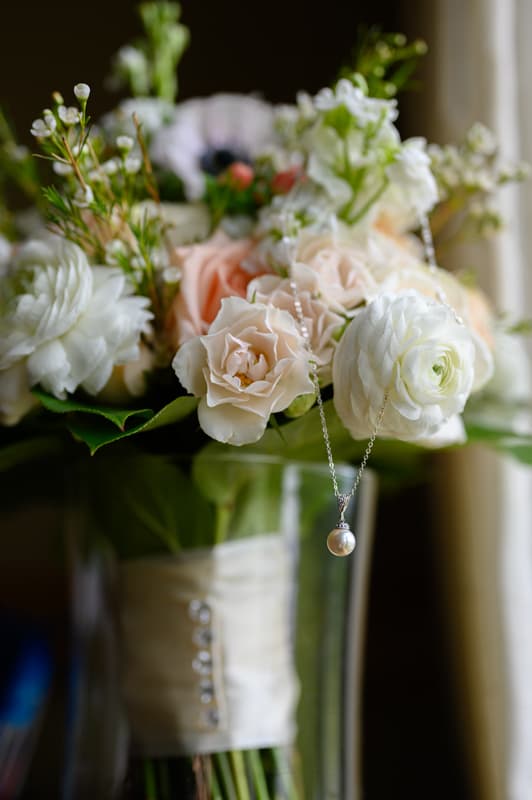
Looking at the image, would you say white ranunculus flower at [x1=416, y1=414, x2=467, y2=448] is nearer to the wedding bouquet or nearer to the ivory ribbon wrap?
the wedding bouquet

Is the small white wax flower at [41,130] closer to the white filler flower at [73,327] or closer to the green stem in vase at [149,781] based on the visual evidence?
the white filler flower at [73,327]

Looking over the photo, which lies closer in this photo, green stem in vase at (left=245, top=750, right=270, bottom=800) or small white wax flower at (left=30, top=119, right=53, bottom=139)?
small white wax flower at (left=30, top=119, right=53, bottom=139)

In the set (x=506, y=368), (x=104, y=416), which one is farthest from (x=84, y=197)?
(x=506, y=368)

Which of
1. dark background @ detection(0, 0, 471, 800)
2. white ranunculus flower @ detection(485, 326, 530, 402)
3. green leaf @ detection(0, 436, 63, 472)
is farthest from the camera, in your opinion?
dark background @ detection(0, 0, 471, 800)

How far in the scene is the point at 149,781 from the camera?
2.12 ft

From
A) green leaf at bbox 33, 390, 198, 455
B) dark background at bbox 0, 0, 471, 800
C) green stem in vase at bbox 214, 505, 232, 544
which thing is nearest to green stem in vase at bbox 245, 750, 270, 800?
green stem in vase at bbox 214, 505, 232, 544

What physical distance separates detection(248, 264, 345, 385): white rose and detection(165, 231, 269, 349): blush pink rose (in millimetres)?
24

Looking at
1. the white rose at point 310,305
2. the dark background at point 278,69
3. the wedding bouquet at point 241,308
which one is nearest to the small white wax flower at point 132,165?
the wedding bouquet at point 241,308

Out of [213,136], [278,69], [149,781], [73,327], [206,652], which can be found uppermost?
[278,69]

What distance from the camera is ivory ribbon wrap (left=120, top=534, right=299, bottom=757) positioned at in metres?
0.63

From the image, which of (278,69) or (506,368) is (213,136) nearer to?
(506,368)

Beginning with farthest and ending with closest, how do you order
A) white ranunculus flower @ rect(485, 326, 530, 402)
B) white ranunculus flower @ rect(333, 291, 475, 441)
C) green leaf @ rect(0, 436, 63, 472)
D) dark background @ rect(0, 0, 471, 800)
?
dark background @ rect(0, 0, 471, 800) < white ranunculus flower @ rect(485, 326, 530, 402) < green leaf @ rect(0, 436, 63, 472) < white ranunculus flower @ rect(333, 291, 475, 441)

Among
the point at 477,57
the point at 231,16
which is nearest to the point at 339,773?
the point at 477,57

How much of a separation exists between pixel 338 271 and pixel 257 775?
0.38 m
